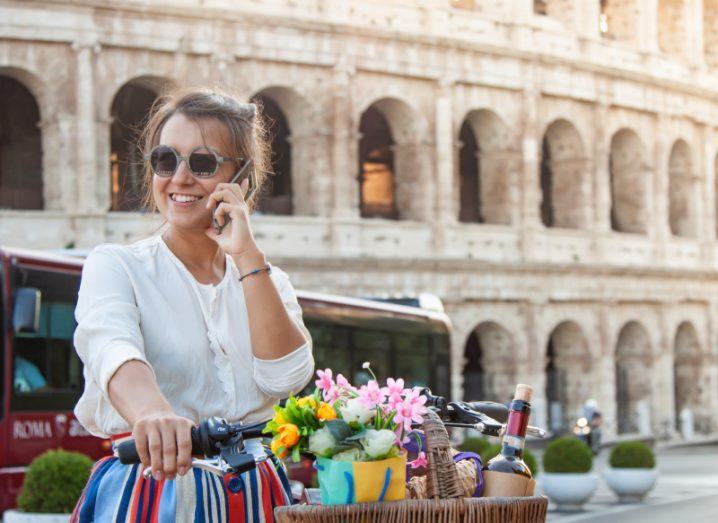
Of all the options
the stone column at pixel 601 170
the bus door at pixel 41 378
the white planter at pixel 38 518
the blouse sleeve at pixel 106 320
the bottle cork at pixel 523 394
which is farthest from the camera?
the stone column at pixel 601 170

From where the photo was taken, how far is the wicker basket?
2.53 metres

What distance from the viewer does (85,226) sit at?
25.3m

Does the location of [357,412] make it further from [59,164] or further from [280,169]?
[280,169]

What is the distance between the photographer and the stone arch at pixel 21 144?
2717cm

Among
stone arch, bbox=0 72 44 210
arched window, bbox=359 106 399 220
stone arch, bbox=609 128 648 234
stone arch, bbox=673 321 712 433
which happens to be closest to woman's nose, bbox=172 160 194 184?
stone arch, bbox=0 72 44 210

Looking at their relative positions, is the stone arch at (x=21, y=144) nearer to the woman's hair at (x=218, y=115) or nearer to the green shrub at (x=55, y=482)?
the green shrub at (x=55, y=482)

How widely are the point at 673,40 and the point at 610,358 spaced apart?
862 cm

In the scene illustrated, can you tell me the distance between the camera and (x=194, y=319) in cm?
305

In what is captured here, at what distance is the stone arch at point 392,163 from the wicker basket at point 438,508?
27067mm

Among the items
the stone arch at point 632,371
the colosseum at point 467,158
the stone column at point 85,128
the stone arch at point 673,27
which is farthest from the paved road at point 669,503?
the stone arch at point 673,27

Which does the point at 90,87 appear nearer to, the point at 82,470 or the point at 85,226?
the point at 85,226

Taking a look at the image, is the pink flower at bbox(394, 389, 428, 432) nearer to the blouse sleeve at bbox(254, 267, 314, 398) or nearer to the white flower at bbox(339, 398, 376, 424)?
the white flower at bbox(339, 398, 376, 424)

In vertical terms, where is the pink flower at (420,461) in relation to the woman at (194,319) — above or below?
below

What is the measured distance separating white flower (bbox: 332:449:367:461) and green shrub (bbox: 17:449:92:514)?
9795 millimetres
